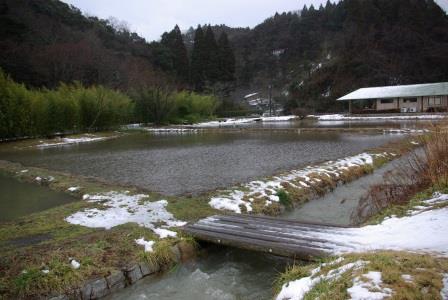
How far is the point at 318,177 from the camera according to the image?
30.1 feet

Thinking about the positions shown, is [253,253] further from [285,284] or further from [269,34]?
[269,34]

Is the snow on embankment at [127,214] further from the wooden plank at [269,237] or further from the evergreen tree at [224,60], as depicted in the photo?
the evergreen tree at [224,60]

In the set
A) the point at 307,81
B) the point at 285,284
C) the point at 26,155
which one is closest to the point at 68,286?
the point at 285,284

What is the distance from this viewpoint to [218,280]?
442 centimetres

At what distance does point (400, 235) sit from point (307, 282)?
4.55 ft

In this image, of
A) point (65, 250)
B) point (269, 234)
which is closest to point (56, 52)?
point (65, 250)

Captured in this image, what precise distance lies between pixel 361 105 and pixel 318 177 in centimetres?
4020

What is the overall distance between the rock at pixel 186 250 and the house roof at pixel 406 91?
3857 cm

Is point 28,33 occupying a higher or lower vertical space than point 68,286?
higher

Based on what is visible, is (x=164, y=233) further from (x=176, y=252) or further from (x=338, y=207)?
(x=338, y=207)

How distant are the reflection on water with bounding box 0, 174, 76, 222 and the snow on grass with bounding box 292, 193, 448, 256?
18.5ft

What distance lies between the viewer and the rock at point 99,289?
407 cm

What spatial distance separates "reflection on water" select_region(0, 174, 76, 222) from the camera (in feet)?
24.1

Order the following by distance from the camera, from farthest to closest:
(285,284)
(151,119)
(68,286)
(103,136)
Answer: (151,119), (103,136), (68,286), (285,284)
